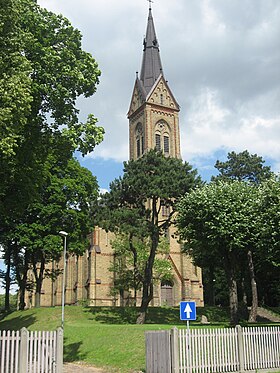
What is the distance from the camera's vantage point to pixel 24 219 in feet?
122

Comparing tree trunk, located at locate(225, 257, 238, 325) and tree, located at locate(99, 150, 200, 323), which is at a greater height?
tree, located at locate(99, 150, 200, 323)

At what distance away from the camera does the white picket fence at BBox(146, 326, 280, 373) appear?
1338 centimetres

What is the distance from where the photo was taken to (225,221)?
1046 inches

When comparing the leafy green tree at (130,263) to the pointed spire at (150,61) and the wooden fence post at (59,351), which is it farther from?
the pointed spire at (150,61)

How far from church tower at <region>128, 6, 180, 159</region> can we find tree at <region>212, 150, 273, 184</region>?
42.7 ft

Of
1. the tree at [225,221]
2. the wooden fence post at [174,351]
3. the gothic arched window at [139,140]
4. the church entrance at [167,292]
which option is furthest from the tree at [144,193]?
the gothic arched window at [139,140]

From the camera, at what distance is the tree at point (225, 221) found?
87.2 ft

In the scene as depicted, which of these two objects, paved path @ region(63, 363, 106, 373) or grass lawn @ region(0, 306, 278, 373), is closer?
paved path @ region(63, 363, 106, 373)

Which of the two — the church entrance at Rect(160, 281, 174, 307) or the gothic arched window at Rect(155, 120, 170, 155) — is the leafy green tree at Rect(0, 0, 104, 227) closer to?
the church entrance at Rect(160, 281, 174, 307)

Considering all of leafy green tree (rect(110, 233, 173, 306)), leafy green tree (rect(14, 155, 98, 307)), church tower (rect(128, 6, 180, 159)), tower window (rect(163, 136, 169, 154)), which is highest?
church tower (rect(128, 6, 180, 159))

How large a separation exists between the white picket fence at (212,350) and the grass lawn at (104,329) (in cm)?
261

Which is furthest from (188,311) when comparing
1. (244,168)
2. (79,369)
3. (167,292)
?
(167,292)

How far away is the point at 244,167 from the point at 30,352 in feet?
145

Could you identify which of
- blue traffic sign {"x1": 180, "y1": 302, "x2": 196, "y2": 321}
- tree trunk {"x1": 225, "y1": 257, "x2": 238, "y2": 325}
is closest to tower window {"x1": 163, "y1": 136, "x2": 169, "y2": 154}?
tree trunk {"x1": 225, "y1": 257, "x2": 238, "y2": 325}
